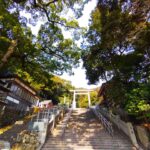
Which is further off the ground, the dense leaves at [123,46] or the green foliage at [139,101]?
the dense leaves at [123,46]

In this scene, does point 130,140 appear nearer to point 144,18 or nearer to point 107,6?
point 144,18

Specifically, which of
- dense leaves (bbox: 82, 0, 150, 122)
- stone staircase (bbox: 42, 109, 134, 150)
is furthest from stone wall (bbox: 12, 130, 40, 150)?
dense leaves (bbox: 82, 0, 150, 122)

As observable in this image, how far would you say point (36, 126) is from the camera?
41.6ft

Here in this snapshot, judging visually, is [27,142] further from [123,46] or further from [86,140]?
[123,46]

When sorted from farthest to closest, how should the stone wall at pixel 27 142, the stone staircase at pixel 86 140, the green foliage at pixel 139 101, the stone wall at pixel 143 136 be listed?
the stone staircase at pixel 86 140 < the stone wall at pixel 143 136 < the stone wall at pixel 27 142 < the green foliage at pixel 139 101

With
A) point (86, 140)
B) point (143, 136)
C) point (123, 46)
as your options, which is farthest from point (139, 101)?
point (123, 46)

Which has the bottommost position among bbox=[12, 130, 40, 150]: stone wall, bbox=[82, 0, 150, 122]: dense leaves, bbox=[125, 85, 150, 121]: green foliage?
bbox=[12, 130, 40, 150]: stone wall

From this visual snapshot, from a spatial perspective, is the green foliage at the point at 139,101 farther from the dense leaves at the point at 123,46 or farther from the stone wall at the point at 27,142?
the stone wall at the point at 27,142

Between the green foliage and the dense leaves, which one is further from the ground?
the dense leaves

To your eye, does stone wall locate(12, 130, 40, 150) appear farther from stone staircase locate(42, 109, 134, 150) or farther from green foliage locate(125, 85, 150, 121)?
green foliage locate(125, 85, 150, 121)

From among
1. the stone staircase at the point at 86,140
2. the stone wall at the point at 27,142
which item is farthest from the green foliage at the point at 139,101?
the stone wall at the point at 27,142

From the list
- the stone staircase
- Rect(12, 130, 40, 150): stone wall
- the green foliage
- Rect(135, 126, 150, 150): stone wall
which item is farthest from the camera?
the stone staircase

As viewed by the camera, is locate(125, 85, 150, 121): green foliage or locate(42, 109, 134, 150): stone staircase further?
locate(42, 109, 134, 150): stone staircase

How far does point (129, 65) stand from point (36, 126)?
7248mm
